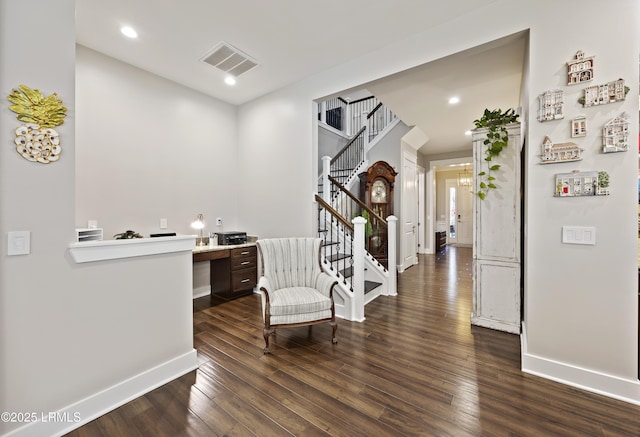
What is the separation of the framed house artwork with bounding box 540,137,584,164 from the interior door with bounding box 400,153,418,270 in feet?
12.2

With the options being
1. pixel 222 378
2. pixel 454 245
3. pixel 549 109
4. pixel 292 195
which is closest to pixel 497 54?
pixel 549 109

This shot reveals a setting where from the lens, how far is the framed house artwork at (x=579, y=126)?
190 cm

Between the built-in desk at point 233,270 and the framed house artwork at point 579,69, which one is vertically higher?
the framed house artwork at point 579,69

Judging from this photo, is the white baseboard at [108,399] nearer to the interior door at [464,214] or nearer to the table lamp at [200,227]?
the table lamp at [200,227]

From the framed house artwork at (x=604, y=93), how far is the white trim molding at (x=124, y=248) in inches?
127

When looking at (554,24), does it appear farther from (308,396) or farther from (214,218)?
(214,218)

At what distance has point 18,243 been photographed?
143cm

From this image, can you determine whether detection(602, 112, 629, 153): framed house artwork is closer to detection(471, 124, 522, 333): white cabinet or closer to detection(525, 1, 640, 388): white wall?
detection(525, 1, 640, 388): white wall

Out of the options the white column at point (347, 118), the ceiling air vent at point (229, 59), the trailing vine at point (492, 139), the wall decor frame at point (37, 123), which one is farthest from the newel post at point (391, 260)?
the white column at point (347, 118)

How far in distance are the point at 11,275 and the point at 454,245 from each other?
11.1 m

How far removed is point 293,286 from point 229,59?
2.88m

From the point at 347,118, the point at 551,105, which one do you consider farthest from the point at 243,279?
the point at 347,118

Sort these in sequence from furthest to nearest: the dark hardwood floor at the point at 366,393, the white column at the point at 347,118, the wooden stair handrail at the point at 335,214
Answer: the white column at the point at 347,118
the wooden stair handrail at the point at 335,214
the dark hardwood floor at the point at 366,393

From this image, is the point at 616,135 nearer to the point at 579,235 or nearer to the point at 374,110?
the point at 579,235
